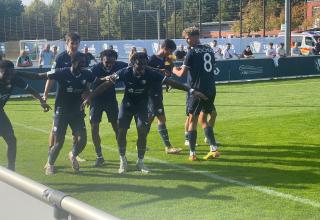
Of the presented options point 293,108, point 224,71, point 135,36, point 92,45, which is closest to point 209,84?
point 293,108

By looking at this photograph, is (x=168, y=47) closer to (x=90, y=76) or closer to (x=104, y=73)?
(x=104, y=73)

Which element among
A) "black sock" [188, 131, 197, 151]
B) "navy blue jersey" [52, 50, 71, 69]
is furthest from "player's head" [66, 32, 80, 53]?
"black sock" [188, 131, 197, 151]

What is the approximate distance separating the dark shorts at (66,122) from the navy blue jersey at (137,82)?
2.57 ft

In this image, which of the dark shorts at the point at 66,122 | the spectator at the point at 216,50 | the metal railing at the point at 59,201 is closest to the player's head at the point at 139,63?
the dark shorts at the point at 66,122

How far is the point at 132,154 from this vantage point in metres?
9.38

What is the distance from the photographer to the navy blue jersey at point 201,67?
845 centimetres

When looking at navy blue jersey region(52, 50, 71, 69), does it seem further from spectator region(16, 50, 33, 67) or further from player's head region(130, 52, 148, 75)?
spectator region(16, 50, 33, 67)

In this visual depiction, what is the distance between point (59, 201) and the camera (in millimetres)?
2535

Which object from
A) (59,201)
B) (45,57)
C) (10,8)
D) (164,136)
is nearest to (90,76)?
(164,136)

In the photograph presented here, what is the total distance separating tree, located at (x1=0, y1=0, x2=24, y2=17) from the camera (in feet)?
292

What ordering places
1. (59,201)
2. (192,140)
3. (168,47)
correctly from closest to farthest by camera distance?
(59,201)
(192,140)
(168,47)

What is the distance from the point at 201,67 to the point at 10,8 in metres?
88.4

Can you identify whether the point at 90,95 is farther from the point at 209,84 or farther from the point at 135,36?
the point at 135,36

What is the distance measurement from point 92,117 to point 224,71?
17.7 m
